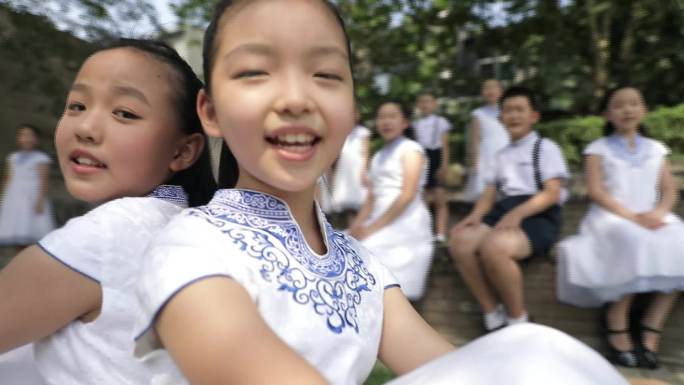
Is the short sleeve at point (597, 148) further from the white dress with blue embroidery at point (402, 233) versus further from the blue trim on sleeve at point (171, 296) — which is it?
the blue trim on sleeve at point (171, 296)

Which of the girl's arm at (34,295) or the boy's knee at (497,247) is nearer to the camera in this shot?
the girl's arm at (34,295)

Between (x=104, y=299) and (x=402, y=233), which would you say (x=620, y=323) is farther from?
(x=104, y=299)

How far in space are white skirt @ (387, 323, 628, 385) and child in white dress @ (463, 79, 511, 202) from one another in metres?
4.77

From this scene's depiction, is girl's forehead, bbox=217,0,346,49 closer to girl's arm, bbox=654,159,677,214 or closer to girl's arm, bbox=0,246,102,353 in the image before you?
girl's arm, bbox=0,246,102,353

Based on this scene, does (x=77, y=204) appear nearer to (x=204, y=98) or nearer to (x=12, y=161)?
(x=12, y=161)

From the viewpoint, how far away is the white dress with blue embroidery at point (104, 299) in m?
1.14

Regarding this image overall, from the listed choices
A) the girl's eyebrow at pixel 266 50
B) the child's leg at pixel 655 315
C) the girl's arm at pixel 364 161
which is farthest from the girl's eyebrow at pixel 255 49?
the girl's arm at pixel 364 161

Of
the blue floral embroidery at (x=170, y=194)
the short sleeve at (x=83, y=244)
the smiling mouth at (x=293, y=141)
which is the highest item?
the smiling mouth at (x=293, y=141)

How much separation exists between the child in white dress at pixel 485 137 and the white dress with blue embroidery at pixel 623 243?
1.34m

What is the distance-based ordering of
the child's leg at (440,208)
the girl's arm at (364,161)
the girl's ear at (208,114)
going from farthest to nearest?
the child's leg at (440,208) < the girl's arm at (364,161) < the girl's ear at (208,114)

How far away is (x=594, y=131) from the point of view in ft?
34.7

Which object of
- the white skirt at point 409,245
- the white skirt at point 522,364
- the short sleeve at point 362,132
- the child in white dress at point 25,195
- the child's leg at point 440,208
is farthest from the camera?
the child in white dress at point 25,195

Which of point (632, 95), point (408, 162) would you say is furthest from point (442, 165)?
point (632, 95)

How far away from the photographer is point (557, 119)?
41.7 ft
